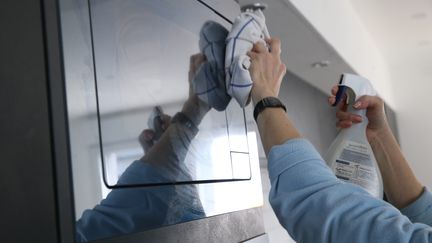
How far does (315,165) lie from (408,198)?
0.45 meters

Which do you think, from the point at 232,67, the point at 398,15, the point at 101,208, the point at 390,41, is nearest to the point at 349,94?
the point at 232,67

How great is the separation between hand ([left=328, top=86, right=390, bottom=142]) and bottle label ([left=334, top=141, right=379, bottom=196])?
0.06 m

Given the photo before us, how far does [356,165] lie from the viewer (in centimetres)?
96

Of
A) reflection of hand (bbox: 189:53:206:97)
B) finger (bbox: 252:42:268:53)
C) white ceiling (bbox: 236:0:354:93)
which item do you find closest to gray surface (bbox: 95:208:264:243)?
reflection of hand (bbox: 189:53:206:97)

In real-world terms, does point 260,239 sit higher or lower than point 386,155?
lower

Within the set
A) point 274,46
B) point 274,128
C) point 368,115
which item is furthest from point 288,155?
point 368,115

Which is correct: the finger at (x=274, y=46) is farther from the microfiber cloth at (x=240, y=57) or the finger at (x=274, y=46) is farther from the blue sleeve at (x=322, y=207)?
the blue sleeve at (x=322, y=207)

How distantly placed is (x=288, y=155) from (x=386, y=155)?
52 centimetres

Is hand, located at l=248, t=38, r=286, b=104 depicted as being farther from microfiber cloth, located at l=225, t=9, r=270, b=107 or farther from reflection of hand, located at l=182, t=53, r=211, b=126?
reflection of hand, located at l=182, t=53, r=211, b=126

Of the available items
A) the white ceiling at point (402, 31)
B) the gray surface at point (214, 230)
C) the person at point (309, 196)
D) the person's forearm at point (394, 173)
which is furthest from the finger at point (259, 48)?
the white ceiling at point (402, 31)

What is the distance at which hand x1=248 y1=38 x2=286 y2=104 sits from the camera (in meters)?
0.77

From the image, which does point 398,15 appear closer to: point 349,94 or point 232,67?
point 349,94

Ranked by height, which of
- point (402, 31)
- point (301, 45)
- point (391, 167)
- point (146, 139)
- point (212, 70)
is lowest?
point (391, 167)

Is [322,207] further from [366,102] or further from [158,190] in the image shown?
[366,102]
